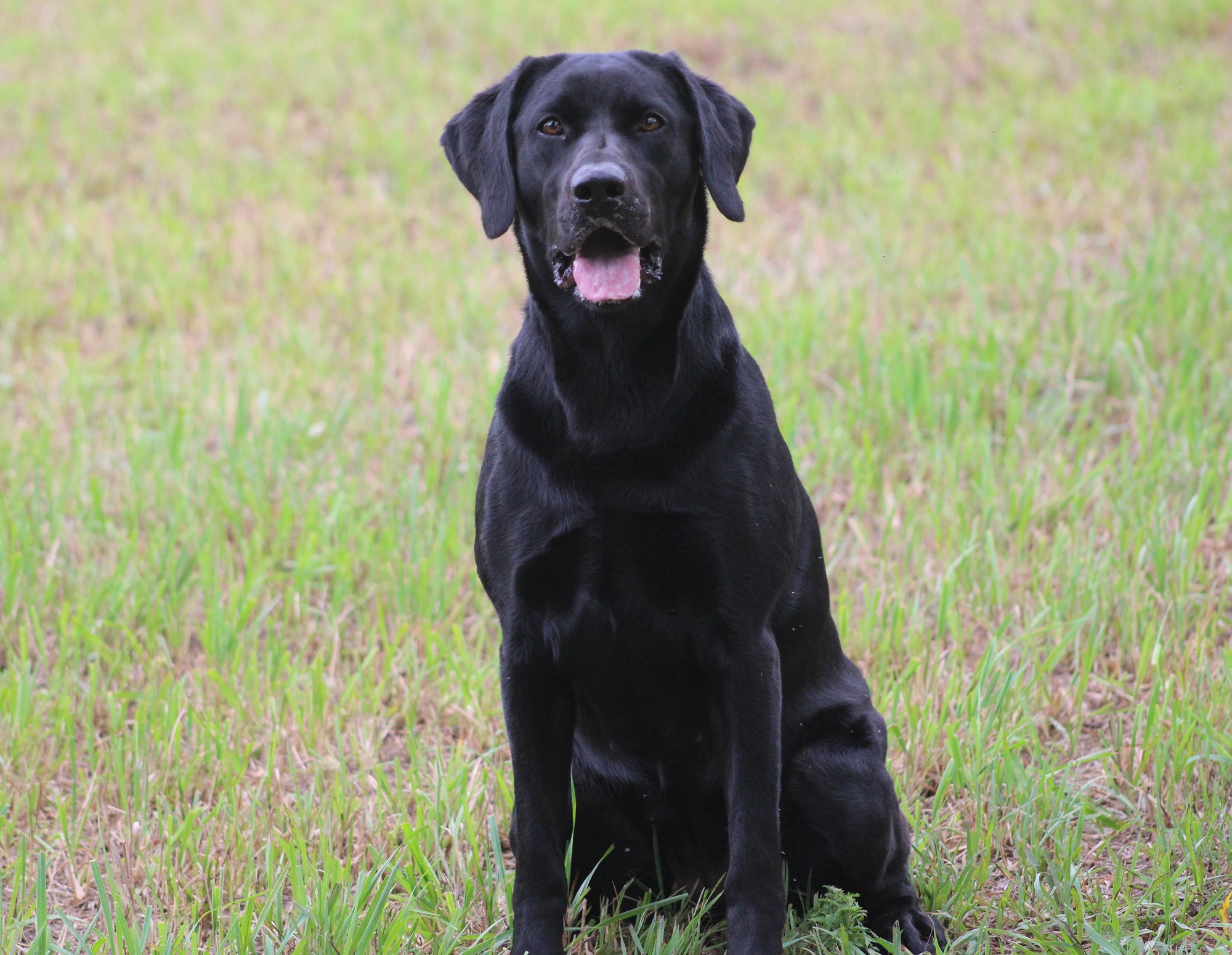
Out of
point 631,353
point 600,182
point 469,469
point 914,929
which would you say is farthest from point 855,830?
point 469,469

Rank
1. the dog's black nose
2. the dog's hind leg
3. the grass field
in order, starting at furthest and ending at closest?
the grass field
the dog's hind leg
the dog's black nose

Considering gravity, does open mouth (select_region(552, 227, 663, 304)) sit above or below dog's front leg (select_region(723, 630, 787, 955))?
above

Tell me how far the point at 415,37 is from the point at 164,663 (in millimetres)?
7165

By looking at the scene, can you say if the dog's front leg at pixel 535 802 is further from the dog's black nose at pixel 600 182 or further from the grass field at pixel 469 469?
the dog's black nose at pixel 600 182

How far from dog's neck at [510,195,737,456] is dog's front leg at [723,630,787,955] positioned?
44cm

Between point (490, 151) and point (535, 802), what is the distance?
122 cm

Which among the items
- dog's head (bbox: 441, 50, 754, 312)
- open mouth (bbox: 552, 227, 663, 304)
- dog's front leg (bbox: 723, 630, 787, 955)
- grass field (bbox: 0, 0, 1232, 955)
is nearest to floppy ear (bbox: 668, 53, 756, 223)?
dog's head (bbox: 441, 50, 754, 312)

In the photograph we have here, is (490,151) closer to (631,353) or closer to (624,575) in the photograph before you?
(631,353)

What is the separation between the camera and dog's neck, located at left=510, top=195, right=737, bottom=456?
2.24 metres

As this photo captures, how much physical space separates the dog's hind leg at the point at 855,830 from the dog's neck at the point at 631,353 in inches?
28.1

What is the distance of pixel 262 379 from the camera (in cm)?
515

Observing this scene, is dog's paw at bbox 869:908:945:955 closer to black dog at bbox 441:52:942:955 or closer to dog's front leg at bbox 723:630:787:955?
black dog at bbox 441:52:942:955

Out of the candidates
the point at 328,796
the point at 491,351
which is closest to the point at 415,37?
the point at 491,351

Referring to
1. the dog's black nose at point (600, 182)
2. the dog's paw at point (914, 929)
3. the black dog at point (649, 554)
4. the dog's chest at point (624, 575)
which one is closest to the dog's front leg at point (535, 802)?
the black dog at point (649, 554)
